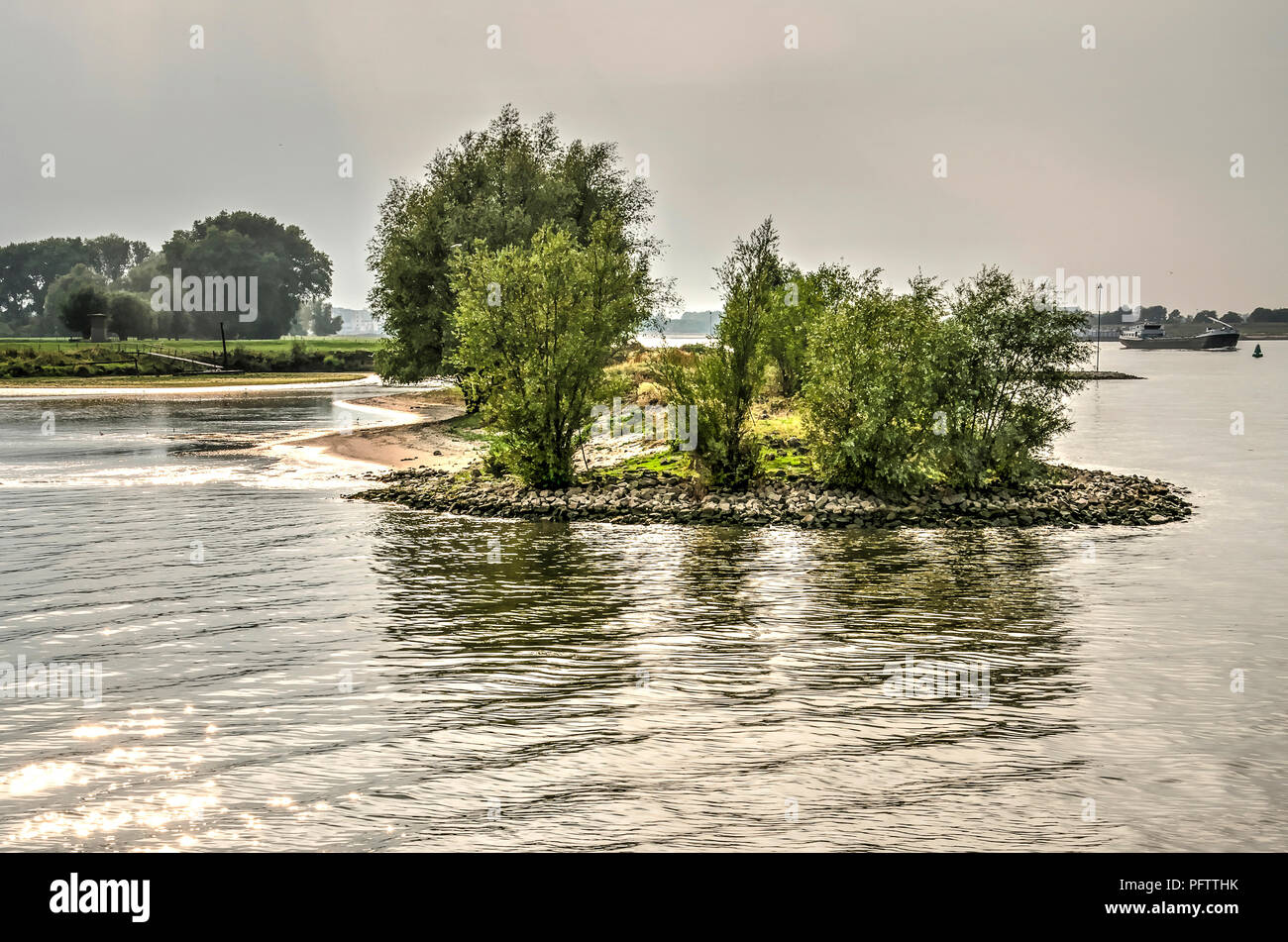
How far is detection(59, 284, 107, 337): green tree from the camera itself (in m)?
153

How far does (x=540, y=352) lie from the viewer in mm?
34062

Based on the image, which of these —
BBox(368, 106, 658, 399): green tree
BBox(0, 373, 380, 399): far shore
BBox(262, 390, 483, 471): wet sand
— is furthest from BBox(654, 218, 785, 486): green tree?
BBox(0, 373, 380, 399): far shore

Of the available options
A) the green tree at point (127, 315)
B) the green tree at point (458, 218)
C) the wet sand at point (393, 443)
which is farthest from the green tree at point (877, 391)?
the green tree at point (127, 315)

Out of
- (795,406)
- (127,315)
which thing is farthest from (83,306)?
(795,406)

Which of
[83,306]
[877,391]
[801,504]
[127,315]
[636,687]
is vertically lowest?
[636,687]

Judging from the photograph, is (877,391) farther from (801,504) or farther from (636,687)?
(636,687)

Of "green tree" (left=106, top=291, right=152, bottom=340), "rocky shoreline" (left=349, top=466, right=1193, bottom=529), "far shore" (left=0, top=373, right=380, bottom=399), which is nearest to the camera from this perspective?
"rocky shoreline" (left=349, top=466, right=1193, bottom=529)

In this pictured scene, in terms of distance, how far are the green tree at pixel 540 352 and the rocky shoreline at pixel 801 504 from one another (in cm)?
154

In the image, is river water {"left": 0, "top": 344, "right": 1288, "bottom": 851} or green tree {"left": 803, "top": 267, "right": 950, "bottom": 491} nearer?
river water {"left": 0, "top": 344, "right": 1288, "bottom": 851}

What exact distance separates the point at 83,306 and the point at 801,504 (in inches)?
5994

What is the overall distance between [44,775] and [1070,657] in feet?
45.5

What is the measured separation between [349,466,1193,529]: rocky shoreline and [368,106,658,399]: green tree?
96.6 feet

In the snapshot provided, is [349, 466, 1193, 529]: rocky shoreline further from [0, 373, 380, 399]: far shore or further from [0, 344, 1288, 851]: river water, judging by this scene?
[0, 373, 380, 399]: far shore
